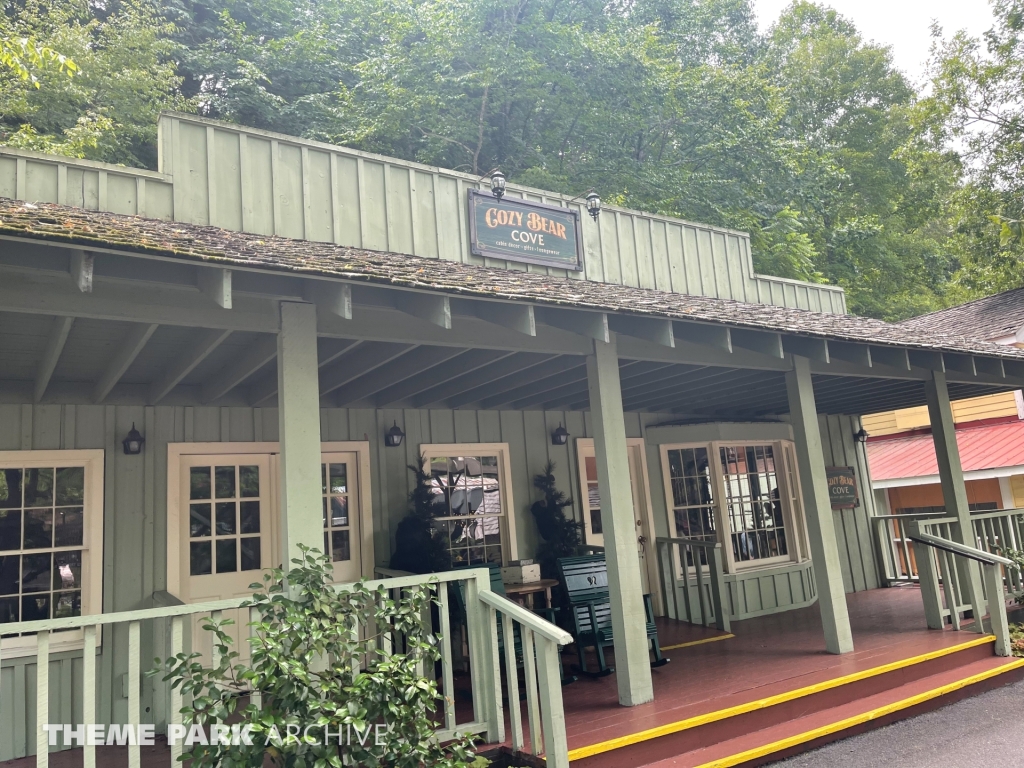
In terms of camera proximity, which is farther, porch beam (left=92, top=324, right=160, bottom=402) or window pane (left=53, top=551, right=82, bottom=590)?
window pane (left=53, top=551, right=82, bottom=590)

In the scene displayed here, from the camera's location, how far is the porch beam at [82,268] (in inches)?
119

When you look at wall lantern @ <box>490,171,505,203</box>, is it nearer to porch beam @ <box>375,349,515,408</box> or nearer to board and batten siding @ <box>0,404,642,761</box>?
porch beam @ <box>375,349,515,408</box>

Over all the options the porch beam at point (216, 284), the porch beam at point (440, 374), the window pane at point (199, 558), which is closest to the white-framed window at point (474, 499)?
the porch beam at point (440, 374)

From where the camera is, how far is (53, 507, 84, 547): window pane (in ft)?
17.4

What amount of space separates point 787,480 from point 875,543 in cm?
197

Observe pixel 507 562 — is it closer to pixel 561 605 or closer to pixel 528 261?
pixel 561 605

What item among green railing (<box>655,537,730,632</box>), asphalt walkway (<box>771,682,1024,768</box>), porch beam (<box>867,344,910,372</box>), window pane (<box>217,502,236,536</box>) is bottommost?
asphalt walkway (<box>771,682,1024,768</box>)

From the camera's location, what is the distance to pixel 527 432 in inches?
298

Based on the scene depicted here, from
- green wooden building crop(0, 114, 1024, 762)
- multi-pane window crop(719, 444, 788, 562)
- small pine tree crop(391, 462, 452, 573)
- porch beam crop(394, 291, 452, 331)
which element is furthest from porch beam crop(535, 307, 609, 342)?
multi-pane window crop(719, 444, 788, 562)

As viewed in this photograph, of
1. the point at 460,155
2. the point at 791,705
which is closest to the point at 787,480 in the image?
the point at 791,705

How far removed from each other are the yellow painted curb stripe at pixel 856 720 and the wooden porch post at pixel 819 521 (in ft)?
2.37

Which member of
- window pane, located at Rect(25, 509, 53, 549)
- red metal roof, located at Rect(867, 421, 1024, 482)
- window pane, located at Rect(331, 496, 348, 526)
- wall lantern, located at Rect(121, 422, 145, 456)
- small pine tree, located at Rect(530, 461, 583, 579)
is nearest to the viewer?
window pane, located at Rect(25, 509, 53, 549)

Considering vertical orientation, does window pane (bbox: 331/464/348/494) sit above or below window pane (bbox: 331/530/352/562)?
above

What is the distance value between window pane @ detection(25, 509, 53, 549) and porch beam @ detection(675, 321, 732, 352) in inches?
181
